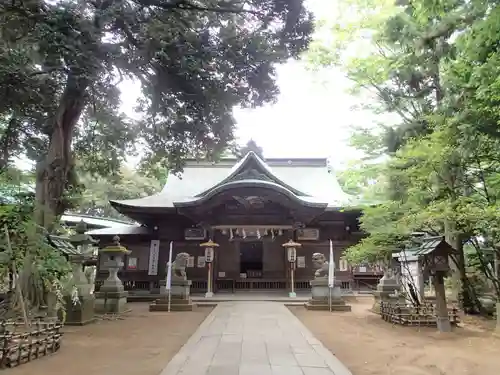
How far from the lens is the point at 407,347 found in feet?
23.2

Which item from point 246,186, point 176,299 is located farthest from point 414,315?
point 246,186

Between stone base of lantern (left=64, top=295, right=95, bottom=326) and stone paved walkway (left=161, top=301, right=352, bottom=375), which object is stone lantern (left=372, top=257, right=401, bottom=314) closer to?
stone paved walkway (left=161, top=301, right=352, bottom=375)

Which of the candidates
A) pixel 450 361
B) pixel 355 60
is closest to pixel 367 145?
pixel 355 60

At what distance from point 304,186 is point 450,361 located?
55.2ft

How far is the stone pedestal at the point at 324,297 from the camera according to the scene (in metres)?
12.8

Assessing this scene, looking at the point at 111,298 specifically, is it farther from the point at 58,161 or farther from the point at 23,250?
the point at 23,250

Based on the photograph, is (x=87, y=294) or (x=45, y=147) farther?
(x=45, y=147)

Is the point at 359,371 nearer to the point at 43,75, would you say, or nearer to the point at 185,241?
the point at 43,75

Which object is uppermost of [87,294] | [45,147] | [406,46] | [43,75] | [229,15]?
[406,46]

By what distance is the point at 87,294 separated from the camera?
9.94 meters

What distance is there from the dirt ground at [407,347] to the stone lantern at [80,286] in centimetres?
553

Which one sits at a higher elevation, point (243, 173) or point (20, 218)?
point (243, 173)

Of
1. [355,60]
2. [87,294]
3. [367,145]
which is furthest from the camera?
[367,145]

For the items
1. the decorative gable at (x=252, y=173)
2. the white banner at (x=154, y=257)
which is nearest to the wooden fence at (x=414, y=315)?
the decorative gable at (x=252, y=173)
